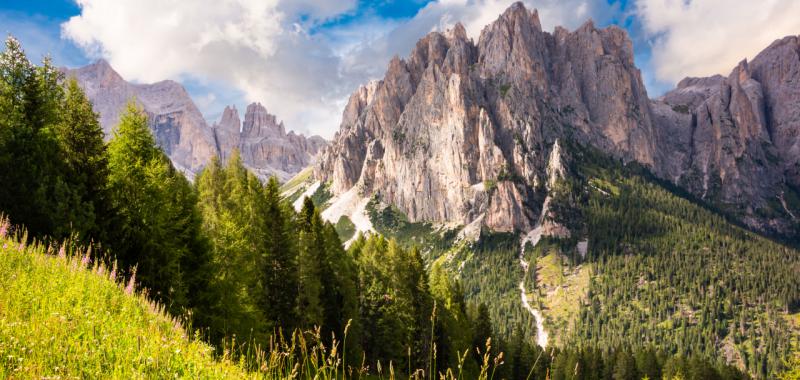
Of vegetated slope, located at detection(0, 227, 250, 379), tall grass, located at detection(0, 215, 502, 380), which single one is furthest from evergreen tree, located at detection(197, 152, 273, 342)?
tall grass, located at detection(0, 215, 502, 380)

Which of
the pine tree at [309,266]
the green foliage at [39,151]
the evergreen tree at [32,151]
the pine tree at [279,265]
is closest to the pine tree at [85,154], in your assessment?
the green foliage at [39,151]

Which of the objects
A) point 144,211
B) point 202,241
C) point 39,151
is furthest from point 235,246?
point 39,151

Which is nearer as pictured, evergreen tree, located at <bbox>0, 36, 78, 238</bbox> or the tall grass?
the tall grass

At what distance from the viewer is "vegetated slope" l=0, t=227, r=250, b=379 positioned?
4.77 meters

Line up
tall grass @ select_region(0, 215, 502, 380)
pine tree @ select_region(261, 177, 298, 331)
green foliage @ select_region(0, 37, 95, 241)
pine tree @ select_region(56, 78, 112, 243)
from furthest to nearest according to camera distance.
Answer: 1. pine tree @ select_region(261, 177, 298, 331)
2. pine tree @ select_region(56, 78, 112, 243)
3. green foliage @ select_region(0, 37, 95, 241)
4. tall grass @ select_region(0, 215, 502, 380)

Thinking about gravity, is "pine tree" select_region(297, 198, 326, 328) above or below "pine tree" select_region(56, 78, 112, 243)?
below

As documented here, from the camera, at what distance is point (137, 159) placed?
20688mm

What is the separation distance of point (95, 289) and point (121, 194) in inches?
548

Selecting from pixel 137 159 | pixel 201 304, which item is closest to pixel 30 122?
pixel 137 159

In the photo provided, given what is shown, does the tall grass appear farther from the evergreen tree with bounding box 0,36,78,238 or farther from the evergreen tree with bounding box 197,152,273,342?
the evergreen tree with bounding box 197,152,273,342

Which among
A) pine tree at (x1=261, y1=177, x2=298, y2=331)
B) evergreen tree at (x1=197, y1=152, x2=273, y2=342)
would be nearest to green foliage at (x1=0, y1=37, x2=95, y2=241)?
evergreen tree at (x1=197, y1=152, x2=273, y2=342)

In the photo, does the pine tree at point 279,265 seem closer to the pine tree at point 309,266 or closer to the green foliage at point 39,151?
the pine tree at point 309,266

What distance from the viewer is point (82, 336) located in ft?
18.5

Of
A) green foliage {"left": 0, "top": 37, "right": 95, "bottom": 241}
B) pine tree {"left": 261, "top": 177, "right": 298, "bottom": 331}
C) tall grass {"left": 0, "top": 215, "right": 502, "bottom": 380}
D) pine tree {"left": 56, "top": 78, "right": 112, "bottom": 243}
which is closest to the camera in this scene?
tall grass {"left": 0, "top": 215, "right": 502, "bottom": 380}
